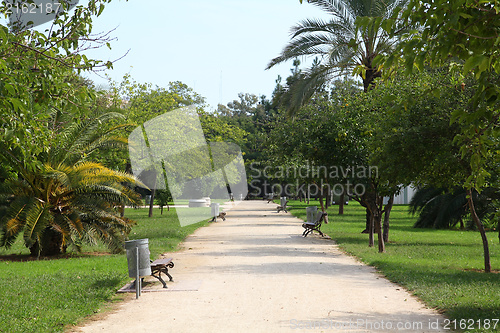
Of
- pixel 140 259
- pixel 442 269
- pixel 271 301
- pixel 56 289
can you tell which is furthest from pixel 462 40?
pixel 442 269

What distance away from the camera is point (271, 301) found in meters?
8.02

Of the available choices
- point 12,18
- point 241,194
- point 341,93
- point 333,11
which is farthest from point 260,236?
point 241,194

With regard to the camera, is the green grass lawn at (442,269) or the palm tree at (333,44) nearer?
the green grass lawn at (442,269)

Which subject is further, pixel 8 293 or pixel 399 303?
pixel 8 293

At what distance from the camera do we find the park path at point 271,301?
6.57 m

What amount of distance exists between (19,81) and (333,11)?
45.5 ft

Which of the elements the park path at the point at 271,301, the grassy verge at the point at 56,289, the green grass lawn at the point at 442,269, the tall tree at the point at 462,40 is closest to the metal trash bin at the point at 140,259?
the park path at the point at 271,301

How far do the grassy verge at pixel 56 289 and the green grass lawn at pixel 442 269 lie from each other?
5.08 m

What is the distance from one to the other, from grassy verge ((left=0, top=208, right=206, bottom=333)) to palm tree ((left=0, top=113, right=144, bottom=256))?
2.05 ft

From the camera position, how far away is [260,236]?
20.2m

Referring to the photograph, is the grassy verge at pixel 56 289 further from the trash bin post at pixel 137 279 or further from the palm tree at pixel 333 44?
the palm tree at pixel 333 44

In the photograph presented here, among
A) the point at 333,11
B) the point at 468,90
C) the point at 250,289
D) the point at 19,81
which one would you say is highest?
the point at 333,11

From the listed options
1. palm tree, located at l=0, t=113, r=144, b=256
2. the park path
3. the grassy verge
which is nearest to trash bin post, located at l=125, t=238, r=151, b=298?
the park path

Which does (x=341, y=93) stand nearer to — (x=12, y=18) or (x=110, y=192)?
(x=110, y=192)
